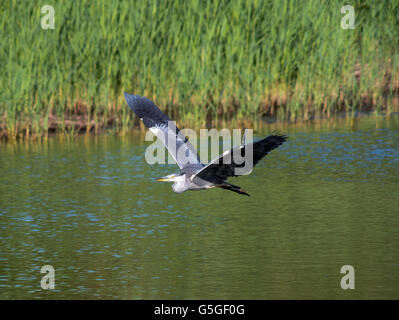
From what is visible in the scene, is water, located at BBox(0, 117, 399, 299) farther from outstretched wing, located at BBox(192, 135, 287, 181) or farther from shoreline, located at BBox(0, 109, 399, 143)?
shoreline, located at BBox(0, 109, 399, 143)

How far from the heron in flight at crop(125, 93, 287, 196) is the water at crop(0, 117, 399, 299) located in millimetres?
506

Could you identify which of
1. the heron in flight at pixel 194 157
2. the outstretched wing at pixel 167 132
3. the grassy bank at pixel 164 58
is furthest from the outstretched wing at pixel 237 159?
the grassy bank at pixel 164 58

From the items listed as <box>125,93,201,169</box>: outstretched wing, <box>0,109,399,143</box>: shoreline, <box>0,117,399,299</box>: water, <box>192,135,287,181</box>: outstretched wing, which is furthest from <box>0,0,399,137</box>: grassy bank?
<box>192,135,287,181</box>: outstretched wing

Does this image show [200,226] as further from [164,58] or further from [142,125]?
[142,125]

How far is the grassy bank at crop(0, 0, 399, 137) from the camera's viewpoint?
46.0 ft

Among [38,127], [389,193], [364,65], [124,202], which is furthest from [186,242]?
[364,65]

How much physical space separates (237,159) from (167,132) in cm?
218

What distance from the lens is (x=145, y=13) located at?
1441 centimetres

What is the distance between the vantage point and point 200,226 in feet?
29.5

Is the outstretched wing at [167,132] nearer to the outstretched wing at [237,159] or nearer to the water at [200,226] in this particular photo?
the water at [200,226]

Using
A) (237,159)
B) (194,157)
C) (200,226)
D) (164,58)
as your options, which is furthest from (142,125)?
(237,159)

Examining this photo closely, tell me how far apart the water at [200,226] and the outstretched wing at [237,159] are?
2.15ft

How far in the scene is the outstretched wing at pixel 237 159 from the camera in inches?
294
